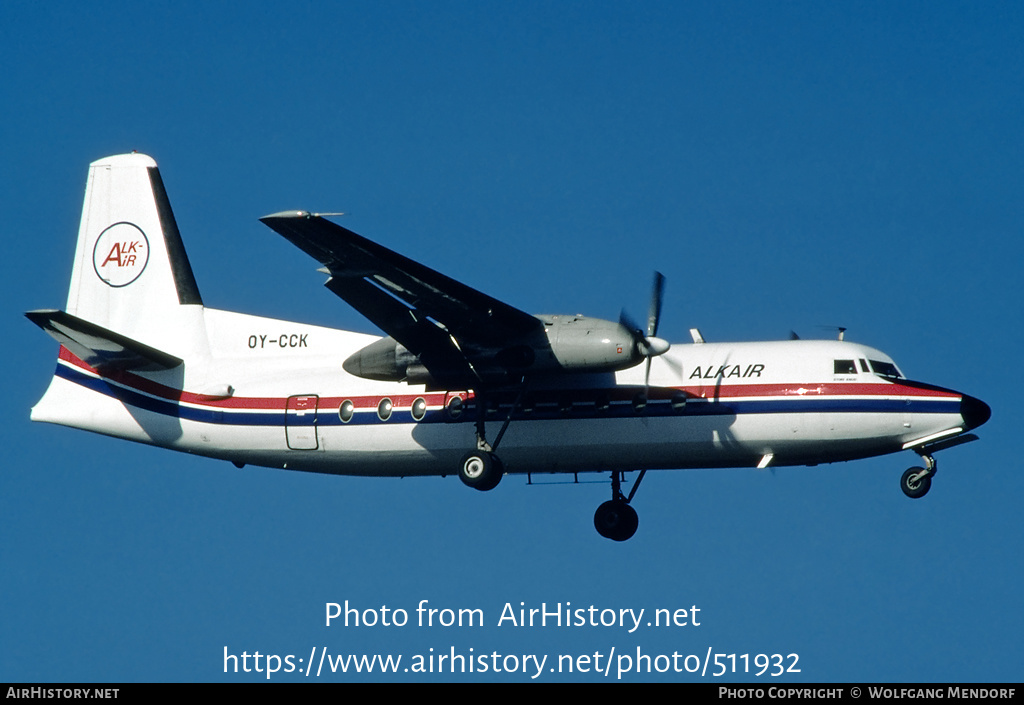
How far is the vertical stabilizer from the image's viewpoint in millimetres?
24359

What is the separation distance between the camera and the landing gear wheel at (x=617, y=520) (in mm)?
22859

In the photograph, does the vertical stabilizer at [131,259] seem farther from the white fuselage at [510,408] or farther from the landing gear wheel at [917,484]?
the landing gear wheel at [917,484]

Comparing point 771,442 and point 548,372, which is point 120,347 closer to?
point 548,372

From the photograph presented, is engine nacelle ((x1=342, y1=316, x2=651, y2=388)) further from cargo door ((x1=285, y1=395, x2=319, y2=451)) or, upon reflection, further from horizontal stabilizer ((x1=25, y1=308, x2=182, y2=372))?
horizontal stabilizer ((x1=25, y1=308, x2=182, y2=372))

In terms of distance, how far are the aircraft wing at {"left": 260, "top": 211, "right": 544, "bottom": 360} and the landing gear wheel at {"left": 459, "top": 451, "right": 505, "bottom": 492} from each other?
1.45 meters

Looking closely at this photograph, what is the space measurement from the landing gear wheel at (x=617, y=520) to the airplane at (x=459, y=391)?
26 mm

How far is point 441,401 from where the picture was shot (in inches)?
865

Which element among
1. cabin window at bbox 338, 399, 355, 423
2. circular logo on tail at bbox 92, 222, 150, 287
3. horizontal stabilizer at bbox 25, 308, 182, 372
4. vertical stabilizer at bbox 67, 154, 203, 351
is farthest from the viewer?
circular logo on tail at bbox 92, 222, 150, 287

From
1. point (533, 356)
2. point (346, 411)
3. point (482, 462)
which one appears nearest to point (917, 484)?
point (533, 356)

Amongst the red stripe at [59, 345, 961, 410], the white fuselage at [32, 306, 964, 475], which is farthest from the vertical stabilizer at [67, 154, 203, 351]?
the red stripe at [59, 345, 961, 410]

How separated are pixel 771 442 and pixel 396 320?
18.8 ft

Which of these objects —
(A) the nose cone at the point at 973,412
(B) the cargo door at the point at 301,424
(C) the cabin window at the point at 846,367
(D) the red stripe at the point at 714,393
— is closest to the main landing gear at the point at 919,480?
(A) the nose cone at the point at 973,412

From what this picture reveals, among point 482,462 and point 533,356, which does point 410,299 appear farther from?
point 482,462

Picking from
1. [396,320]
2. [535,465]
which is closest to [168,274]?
[396,320]
